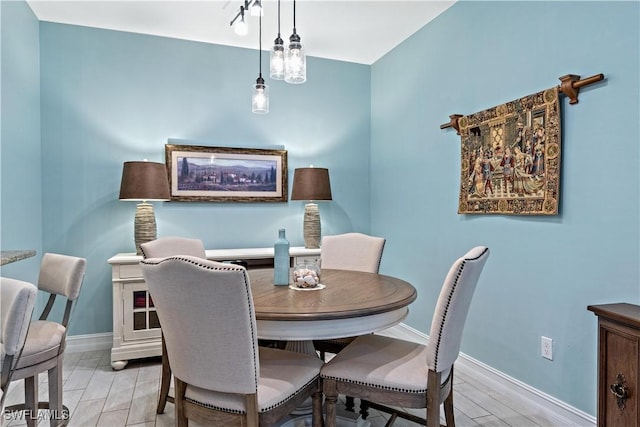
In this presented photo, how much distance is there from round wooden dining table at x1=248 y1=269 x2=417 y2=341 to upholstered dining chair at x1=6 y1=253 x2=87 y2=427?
871 millimetres

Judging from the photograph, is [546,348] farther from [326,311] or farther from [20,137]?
[20,137]

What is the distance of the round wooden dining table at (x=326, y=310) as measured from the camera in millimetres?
1523

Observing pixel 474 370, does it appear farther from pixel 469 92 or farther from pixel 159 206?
pixel 159 206

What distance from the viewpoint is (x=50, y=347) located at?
1.68 metres

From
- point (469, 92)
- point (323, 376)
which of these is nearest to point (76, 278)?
point (323, 376)

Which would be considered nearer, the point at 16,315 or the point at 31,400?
the point at 16,315

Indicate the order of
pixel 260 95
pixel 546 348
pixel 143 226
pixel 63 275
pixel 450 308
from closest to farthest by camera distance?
1. pixel 450 308
2. pixel 63 275
3. pixel 546 348
4. pixel 260 95
5. pixel 143 226

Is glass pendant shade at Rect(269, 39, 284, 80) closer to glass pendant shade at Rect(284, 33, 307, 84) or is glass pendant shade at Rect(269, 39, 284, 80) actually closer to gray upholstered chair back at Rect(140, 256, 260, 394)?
glass pendant shade at Rect(284, 33, 307, 84)

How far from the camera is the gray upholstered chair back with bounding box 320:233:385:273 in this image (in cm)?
268

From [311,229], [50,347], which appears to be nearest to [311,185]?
[311,229]

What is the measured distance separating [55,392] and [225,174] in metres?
2.20

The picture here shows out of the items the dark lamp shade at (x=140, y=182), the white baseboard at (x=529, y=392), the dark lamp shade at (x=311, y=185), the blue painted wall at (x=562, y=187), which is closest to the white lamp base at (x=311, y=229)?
the dark lamp shade at (x=311, y=185)

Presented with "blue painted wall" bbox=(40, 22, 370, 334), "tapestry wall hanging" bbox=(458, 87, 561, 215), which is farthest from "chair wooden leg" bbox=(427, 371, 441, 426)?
"blue painted wall" bbox=(40, 22, 370, 334)

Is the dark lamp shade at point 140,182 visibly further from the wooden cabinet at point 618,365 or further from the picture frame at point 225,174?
the wooden cabinet at point 618,365
